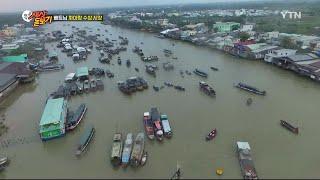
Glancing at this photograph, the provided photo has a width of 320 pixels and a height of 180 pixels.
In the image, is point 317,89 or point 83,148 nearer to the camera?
point 83,148

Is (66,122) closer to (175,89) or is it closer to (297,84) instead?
(175,89)

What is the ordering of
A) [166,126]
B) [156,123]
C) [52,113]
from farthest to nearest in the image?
[52,113] → [156,123] → [166,126]

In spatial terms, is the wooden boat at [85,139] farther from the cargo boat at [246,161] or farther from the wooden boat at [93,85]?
the cargo boat at [246,161]

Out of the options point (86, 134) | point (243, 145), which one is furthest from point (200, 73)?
point (86, 134)

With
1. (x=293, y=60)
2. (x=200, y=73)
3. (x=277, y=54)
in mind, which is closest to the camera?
(x=200, y=73)

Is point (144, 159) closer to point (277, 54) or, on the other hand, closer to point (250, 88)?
point (250, 88)

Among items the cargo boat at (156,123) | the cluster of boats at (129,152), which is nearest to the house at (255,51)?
the cargo boat at (156,123)

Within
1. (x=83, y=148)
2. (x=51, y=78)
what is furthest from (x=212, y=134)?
(x=51, y=78)
